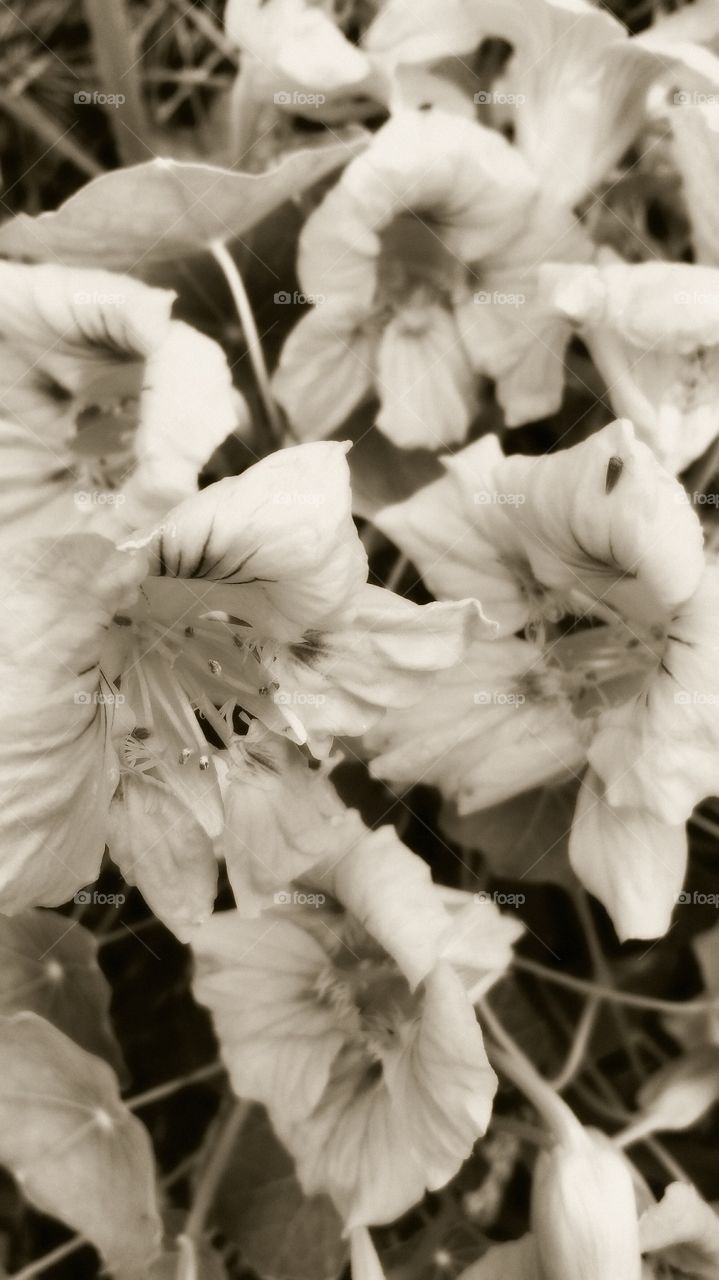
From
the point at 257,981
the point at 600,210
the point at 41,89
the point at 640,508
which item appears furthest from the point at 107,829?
the point at 41,89

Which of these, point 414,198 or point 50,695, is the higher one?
point 414,198

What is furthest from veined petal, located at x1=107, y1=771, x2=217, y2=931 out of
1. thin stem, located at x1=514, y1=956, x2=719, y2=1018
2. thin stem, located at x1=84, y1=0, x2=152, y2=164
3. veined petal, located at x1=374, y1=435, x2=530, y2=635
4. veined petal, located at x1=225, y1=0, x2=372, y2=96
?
thin stem, located at x1=84, y1=0, x2=152, y2=164

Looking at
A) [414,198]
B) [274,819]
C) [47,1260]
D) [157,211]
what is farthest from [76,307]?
[47,1260]

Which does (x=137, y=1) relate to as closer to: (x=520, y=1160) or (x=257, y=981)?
(x=257, y=981)

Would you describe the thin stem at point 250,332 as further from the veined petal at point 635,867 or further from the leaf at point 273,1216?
the leaf at point 273,1216

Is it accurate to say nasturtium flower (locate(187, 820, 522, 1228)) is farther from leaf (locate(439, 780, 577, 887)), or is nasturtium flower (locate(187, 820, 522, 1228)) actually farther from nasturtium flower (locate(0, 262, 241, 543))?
nasturtium flower (locate(0, 262, 241, 543))

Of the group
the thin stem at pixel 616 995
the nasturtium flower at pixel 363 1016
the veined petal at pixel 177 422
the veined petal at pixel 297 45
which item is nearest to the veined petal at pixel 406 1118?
the nasturtium flower at pixel 363 1016

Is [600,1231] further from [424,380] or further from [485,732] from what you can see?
[424,380]
